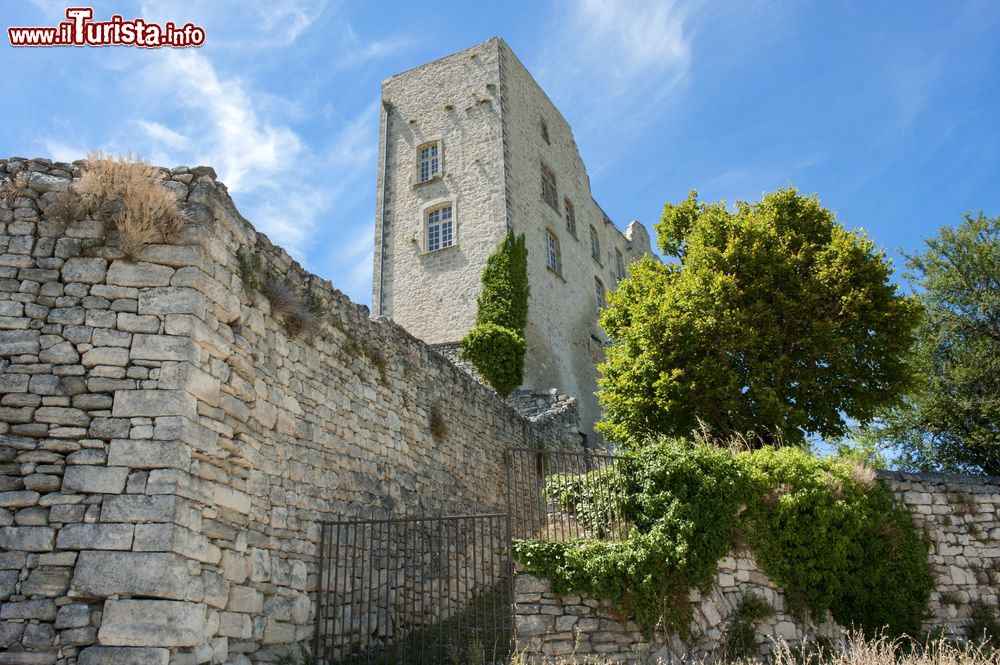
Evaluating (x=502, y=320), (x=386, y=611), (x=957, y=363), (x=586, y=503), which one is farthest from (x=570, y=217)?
(x=386, y=611)

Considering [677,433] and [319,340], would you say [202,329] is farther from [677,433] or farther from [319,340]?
[677,433]

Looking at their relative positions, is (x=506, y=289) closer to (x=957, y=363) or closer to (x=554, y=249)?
(x=554, y=249)

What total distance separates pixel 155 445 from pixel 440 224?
1734cm

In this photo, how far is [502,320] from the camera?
773 inches

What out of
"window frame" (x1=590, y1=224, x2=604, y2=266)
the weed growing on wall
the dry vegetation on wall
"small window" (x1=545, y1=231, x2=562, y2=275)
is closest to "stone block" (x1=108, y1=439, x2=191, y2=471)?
the dry vegetation on wall

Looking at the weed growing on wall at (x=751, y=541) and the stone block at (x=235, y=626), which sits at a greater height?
the weed growing on wall at (x=751, y=541)

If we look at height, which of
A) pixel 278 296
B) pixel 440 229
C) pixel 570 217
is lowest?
pixel 278 296

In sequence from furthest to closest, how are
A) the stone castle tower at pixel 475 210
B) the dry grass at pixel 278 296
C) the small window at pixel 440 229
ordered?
the small window at pixel 440 229, the stone castle tower at pixel 475 210, the dry grass at pixel 278 296

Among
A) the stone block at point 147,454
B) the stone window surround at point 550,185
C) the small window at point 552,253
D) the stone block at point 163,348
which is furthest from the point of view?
the stone window surround at point 550,185

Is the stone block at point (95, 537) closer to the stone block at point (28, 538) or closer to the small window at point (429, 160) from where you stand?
the stone block at point (28, 538)

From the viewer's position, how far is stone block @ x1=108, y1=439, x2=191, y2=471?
5418 millimetres

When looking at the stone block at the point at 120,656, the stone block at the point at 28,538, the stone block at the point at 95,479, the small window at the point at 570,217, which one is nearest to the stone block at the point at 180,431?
the stone block at the point at 95,479

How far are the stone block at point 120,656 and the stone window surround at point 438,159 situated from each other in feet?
62.6

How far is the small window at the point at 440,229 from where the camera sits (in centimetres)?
2191
